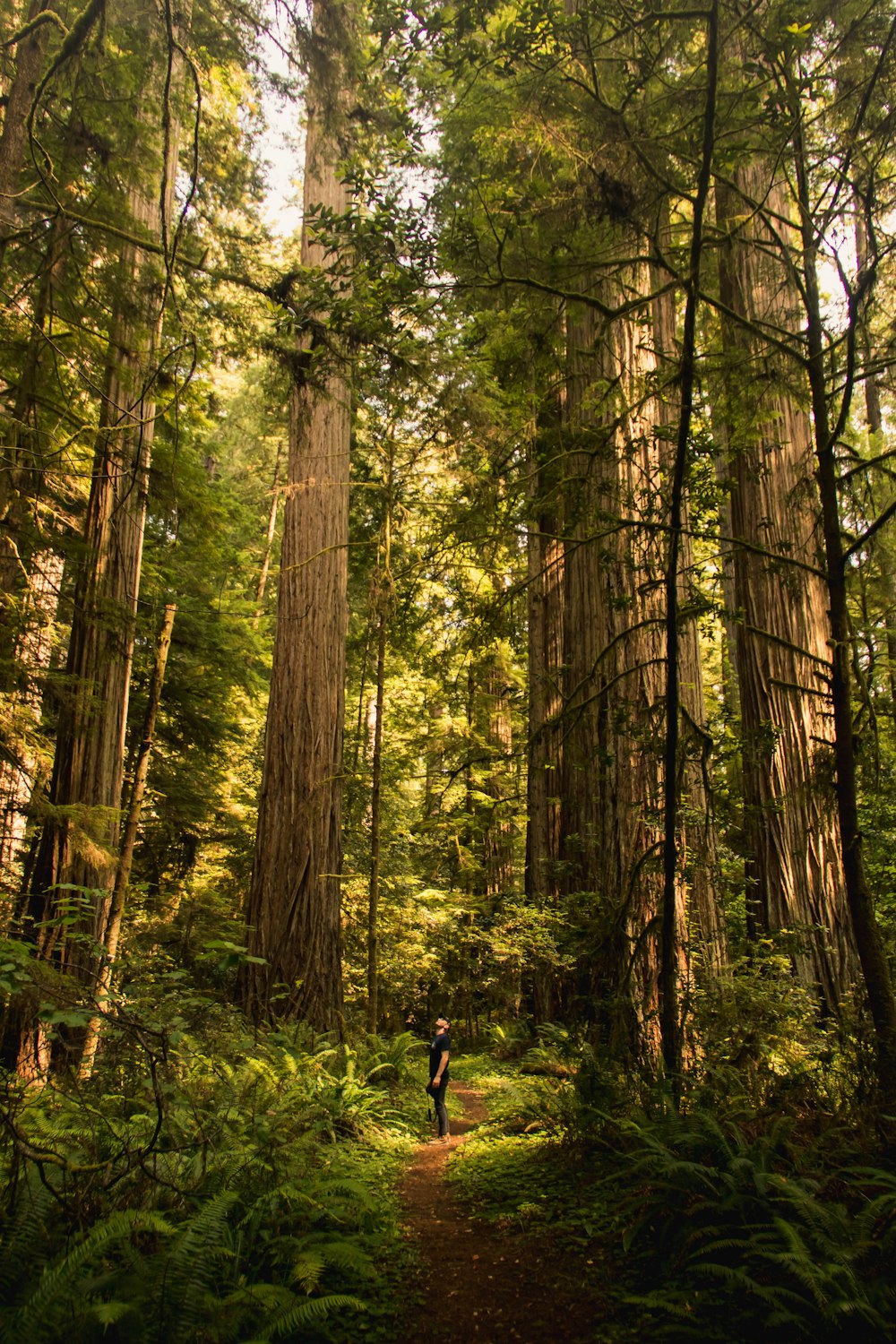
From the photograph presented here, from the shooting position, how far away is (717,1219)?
10.3 feet

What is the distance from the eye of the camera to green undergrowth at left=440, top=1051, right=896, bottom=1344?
252 centimetres

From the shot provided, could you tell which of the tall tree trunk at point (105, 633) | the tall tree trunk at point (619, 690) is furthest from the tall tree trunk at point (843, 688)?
the tall tree trunk at point (105, 633)

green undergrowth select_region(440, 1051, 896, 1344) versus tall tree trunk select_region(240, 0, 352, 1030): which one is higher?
tall tree trunk select_region(240, 0, 352, 1030)

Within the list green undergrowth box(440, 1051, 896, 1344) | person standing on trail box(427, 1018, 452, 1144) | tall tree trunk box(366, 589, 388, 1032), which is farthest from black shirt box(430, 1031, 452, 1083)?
green undergrowth box(440, 1051, 896, 1344)

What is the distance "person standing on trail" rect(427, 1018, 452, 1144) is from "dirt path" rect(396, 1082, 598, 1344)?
253 centimetres

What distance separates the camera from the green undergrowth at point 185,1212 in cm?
238

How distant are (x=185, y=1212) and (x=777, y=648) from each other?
249 inches

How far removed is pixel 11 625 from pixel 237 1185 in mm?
3726

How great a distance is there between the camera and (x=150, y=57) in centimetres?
560

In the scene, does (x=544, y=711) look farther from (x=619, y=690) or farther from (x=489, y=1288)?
(x=489, y=1288)

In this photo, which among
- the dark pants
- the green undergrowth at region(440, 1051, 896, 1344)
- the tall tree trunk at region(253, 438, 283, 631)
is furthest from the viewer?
the tall tree trunk at region(253, 438, 283, 631)

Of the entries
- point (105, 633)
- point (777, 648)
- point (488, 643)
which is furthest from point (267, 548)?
point (777, 648)

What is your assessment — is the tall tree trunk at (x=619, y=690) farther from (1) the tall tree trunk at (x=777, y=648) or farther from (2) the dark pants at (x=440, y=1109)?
(2) the dark pants at (x=440, y=1109)

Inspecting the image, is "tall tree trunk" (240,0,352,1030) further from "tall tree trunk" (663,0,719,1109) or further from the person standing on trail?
"tall tree trunk" (663,0,719,1109)
